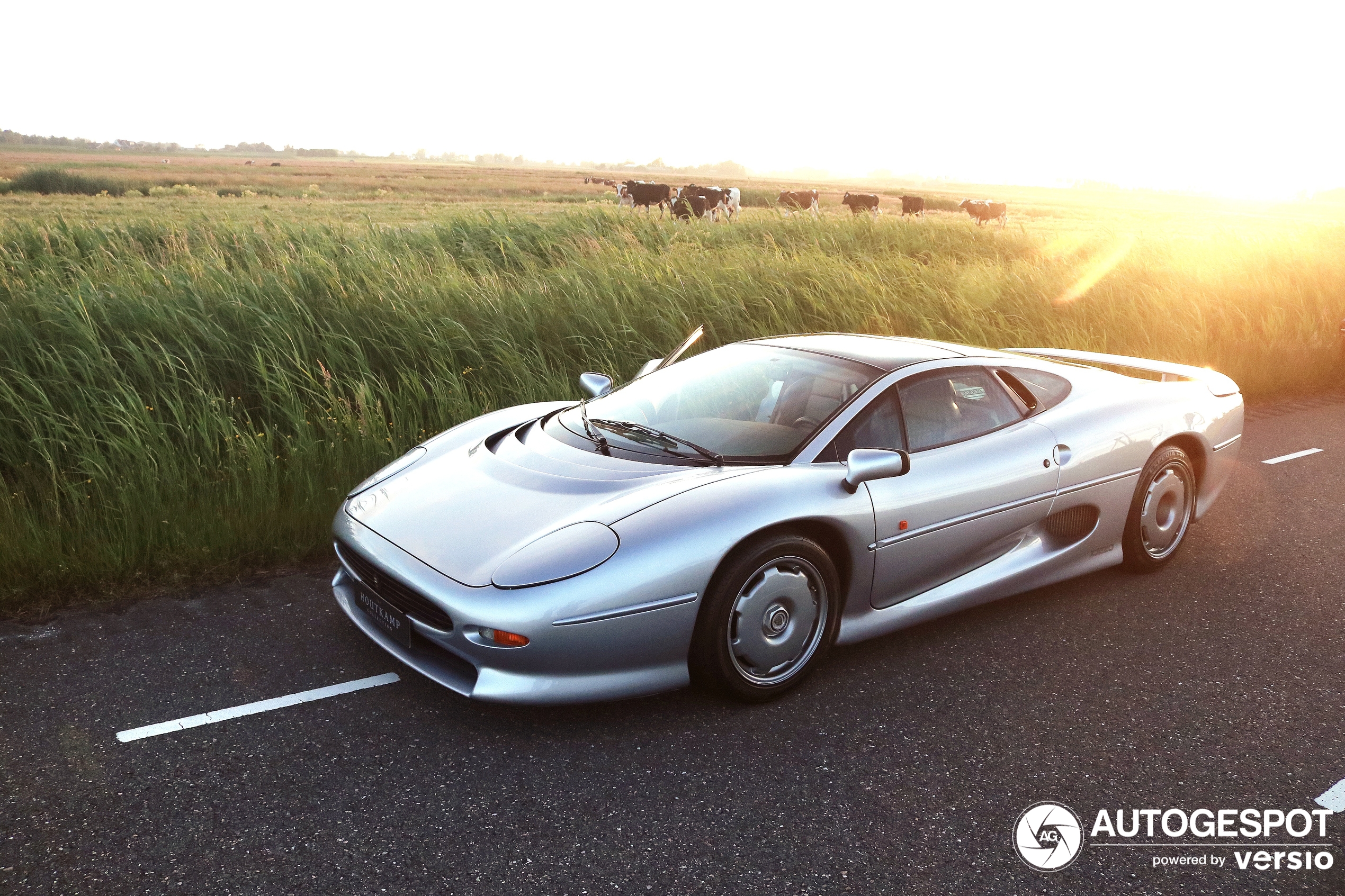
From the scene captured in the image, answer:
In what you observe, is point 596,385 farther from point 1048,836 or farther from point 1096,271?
point 1096,271

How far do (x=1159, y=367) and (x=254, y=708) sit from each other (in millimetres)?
4810

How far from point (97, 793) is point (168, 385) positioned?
382cm

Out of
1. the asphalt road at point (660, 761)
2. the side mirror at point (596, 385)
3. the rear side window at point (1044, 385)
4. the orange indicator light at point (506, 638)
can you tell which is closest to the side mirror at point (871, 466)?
the asphalt road at point (660, 761)

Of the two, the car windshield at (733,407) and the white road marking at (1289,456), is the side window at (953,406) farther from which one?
the white road marking at (1289,456)

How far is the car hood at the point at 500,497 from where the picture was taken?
346cm

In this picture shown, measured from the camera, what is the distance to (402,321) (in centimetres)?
730

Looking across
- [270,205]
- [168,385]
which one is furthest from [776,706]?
[270,205]

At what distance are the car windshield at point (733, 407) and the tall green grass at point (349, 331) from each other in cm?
196

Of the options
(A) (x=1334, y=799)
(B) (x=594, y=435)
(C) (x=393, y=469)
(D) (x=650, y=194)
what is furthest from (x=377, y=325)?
(D) (x=650, y=194)

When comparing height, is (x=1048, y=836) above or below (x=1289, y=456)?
above

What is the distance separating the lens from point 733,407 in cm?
425

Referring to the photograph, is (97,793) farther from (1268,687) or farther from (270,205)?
(270,205)

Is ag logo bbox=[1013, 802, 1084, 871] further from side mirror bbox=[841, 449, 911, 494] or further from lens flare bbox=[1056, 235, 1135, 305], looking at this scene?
lens flare bbox=[1056, 235, 1135, 305]

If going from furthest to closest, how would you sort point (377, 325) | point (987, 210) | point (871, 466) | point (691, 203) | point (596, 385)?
point (987, 210)
point (691, 203)
point (377, 325)
point (596, 385)
point (871, 466)
